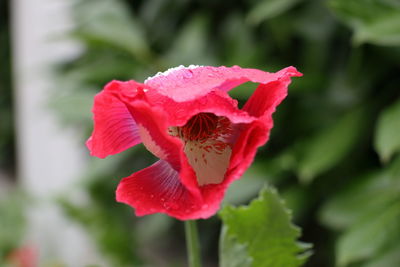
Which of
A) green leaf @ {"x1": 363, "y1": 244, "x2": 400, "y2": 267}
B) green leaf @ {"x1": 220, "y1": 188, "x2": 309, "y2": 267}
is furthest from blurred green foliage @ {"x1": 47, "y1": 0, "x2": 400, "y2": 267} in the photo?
green leaf @ {"x1": 220, "y1": 188, "x2": 309, "y2": 267}

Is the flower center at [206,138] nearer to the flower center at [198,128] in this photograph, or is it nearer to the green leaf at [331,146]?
the flower center at [198,128]

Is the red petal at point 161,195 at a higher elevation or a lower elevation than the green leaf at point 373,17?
higher

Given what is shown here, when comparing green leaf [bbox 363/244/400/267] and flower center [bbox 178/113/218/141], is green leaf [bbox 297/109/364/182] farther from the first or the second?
flower center [bbox 178/113/218/141]

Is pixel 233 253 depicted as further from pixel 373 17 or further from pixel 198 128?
pixel 373 17

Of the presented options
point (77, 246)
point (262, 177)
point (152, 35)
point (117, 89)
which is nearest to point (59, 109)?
point (152, 35)

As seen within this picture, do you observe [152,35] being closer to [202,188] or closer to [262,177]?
[262,177]

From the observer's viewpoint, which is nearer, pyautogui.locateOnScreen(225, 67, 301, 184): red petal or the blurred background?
pyautogui.locateOnScreen(225, 67, 301, 184): red petal

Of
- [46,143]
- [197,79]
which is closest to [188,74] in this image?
[197,79]

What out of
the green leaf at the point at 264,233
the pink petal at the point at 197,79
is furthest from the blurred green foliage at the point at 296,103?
the pink petal at the point at 197,79
